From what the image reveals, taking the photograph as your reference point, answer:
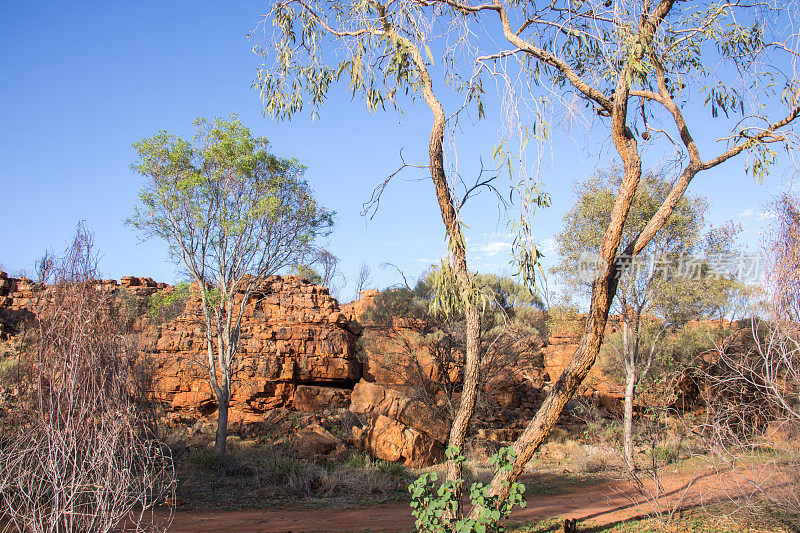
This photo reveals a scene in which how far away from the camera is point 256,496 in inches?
416

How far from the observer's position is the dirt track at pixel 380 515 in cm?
812

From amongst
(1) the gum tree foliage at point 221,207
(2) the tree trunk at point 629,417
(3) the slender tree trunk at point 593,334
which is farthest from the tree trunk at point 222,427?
(2) the tree trunk at point 629,417

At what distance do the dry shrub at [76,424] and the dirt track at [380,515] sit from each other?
3.08m

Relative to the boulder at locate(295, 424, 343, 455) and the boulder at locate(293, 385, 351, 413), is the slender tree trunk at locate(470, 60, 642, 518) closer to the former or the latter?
the boulder at locate(295, 424, 343, 455)

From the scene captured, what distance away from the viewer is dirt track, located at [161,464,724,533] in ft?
26.6

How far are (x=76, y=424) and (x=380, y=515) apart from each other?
5580 mm

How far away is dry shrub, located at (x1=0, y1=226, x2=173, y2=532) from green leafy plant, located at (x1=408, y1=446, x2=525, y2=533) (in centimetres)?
276

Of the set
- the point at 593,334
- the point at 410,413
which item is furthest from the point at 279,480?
the point at 593,334

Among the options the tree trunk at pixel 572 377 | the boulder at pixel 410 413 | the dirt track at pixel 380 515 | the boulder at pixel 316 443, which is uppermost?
the tree trunk at pixel 572 377

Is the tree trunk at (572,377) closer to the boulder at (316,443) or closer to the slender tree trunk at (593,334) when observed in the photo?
the slender tree trunk at (593,334)

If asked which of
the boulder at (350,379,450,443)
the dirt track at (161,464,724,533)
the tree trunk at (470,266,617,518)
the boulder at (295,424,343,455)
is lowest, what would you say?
the dirt track at (161,464,724,533)

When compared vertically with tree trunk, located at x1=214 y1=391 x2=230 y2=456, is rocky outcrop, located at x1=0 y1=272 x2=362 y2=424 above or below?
above

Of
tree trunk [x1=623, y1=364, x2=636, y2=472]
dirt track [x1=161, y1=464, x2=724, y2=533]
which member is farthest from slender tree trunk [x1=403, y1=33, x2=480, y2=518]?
tree trunk [x1=623, y1=364, x2=636, y2=472]

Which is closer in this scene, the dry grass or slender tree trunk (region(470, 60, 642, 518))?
slender tree trunk (region(470, 60, 642, 518))
